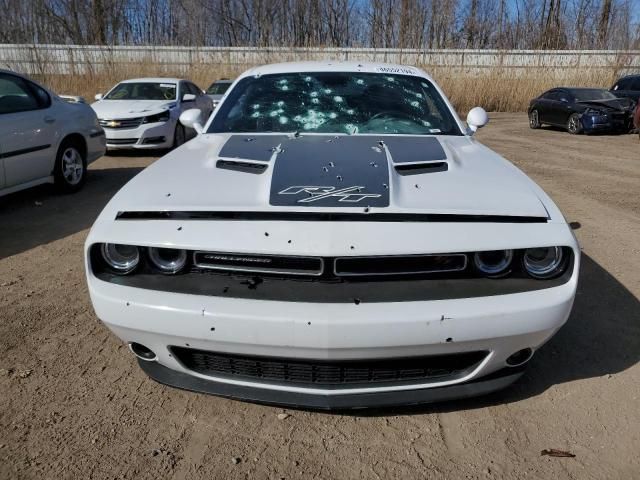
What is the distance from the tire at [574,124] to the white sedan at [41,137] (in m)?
12.4

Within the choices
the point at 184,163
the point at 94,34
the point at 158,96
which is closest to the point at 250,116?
the point at 184,163

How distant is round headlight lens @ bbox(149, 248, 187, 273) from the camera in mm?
2164

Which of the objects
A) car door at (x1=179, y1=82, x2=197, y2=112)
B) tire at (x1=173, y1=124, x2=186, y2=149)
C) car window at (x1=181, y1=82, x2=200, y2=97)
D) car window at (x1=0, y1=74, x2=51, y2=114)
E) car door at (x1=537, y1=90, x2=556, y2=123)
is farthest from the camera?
car door at (x1=537, y1=90, x2=556, y2=123)

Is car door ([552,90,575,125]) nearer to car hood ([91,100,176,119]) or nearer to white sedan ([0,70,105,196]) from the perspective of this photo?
car hood ([91,100,176,119])

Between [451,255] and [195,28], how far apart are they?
26282mm

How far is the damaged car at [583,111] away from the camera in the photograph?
1399 cm

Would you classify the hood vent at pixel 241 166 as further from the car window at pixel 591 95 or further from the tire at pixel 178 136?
the car window at pixel 591 95

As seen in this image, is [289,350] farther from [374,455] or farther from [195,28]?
[195,28]

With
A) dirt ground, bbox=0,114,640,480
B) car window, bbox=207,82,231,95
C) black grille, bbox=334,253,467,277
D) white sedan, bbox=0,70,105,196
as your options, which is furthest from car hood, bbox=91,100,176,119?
black grille, bbox=334,253,467,277

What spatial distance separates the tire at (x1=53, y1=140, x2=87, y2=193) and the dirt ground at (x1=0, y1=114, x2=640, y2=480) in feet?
10.5

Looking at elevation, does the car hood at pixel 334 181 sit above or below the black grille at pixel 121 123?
above

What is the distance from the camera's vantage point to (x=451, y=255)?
6.78 ft

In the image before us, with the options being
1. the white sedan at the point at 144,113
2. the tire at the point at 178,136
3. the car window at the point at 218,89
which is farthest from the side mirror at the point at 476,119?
the car window at the point at 218,89

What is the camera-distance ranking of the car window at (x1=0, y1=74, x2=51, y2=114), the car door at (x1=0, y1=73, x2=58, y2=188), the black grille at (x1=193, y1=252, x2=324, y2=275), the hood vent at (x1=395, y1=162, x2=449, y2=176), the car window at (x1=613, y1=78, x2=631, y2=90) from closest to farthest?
the black grille at (x1=193, y1=252, x2=324, y2=275) < the hood vent at (x1=395, y1=162, x2=449, y2=176) < the car door at (x1=0, y1=73, x2=58, y2=188) < the car window at (x1=0, y1=74, x2=51, y2=114) < the car window at (x1=613, y1=78, x2=631, y2=90)
